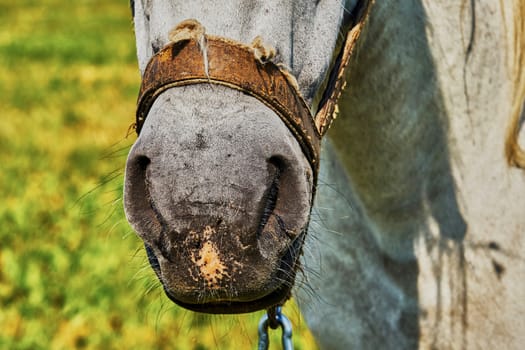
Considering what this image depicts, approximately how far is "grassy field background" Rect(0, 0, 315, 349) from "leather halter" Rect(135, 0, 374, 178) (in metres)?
0.33

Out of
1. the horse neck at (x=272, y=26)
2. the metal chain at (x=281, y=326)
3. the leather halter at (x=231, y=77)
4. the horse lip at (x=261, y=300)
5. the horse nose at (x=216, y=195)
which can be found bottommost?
the metal chain at (x=281, y=326)

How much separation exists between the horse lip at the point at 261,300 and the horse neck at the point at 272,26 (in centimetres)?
36

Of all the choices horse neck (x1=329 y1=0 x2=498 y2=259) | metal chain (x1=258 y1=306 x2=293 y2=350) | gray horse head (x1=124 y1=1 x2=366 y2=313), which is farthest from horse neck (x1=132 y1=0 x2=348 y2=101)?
metal chain (x1=258 y1=306 x2=293 y2=350)

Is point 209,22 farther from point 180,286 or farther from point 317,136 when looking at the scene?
point 180,286

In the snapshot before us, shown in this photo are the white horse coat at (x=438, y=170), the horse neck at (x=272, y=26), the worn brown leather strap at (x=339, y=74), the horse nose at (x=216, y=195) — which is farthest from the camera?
the white horse coat at (x=438, y=170)

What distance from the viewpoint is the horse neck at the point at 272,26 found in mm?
1639

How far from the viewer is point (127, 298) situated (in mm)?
4477

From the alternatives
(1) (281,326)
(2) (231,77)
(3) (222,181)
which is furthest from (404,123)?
(3) (222,181)

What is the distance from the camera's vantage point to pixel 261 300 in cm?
171

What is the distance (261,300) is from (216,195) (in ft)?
1.03

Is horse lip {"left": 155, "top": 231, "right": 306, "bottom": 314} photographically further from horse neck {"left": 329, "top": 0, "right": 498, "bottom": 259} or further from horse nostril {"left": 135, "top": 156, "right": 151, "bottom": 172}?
horse neck {"left": 329, "top": 0, "right": 498, "bottom": 259}

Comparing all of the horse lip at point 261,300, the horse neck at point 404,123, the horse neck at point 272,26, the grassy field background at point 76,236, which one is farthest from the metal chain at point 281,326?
the horse neck at point 272,26

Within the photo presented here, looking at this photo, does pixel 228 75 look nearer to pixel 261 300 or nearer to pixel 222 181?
pixel 222 181

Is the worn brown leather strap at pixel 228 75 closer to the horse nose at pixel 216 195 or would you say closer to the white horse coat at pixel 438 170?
the horse nose at pixel 216 195
